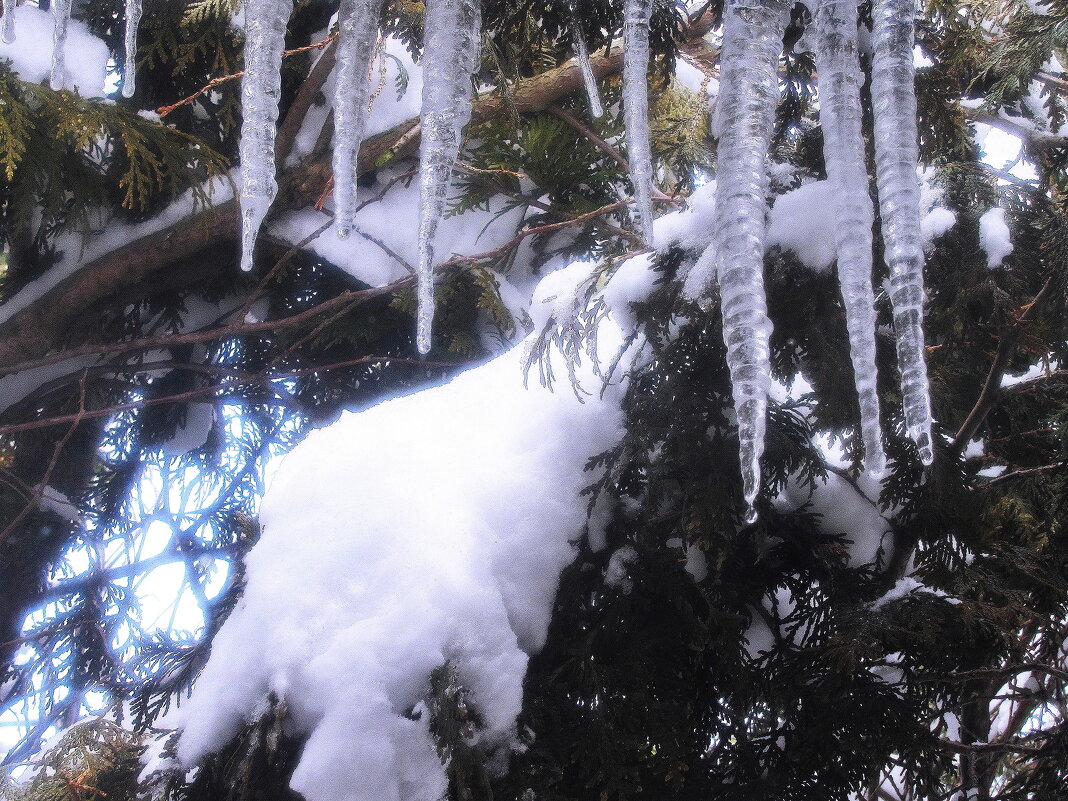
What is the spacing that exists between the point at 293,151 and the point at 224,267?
2.16 feet

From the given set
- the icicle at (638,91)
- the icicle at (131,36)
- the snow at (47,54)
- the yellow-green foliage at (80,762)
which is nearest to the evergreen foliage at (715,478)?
the yellow-green foliage at (80,762)

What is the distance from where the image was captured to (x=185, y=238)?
2.80 m

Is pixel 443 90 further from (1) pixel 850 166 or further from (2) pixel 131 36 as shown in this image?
(2) pixel 131 36

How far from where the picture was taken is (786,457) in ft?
5.29

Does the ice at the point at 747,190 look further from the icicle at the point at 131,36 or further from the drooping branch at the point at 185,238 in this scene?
the drooping branch at the point at 185,238

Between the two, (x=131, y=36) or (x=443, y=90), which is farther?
(x=131, y=36)

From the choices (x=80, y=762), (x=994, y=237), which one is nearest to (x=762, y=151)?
(x=994, y=237)

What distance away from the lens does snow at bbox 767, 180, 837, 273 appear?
→ 1.42m

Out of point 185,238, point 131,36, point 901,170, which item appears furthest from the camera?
point 185,238

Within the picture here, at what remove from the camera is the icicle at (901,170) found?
807mm

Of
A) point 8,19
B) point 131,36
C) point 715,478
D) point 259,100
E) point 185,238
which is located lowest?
point 715,478

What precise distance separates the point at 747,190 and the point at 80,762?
9.55 ft

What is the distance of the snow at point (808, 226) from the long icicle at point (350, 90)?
3.08 feet

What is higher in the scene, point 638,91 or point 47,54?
point 47,54
